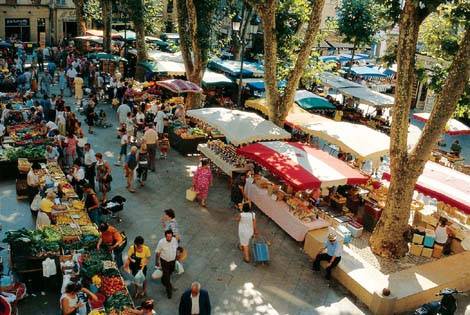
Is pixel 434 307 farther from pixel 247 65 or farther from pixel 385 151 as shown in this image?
pixel 247 65

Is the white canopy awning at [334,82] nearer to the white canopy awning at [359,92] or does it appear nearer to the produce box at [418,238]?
the white canopy awning at [359,92]

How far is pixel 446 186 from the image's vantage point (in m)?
12.2

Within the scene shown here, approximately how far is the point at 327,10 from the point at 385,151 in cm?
3469

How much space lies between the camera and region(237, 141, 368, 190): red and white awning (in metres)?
11.5

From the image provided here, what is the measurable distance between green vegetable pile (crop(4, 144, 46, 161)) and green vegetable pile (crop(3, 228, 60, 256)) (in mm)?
4897

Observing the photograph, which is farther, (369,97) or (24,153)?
(369,97)

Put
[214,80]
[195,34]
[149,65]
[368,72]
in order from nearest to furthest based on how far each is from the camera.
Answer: [195,34] → [214,80] → [149,65] → [368,72]

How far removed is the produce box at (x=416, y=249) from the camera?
Answer: 38.8 ft

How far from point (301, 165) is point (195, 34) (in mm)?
9902

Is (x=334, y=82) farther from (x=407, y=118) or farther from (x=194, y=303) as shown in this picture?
(x=194, y=303)

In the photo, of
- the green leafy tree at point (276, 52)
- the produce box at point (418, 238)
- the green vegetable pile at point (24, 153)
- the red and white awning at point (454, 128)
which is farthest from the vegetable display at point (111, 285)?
the red and white awning at point (454, 128)

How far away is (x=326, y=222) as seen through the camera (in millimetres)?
11891

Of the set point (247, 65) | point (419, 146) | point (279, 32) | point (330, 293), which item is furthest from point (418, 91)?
point (330, 293)

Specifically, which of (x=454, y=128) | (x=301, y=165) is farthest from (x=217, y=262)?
(x=454, y=128)
